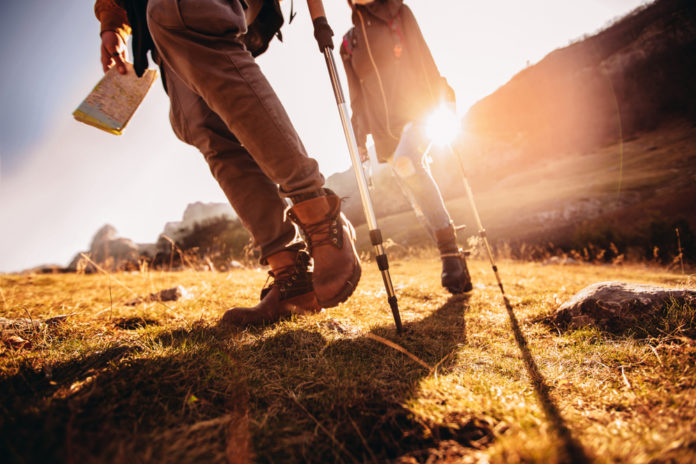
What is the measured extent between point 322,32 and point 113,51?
4.43ft

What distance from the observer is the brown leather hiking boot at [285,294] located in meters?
1.57

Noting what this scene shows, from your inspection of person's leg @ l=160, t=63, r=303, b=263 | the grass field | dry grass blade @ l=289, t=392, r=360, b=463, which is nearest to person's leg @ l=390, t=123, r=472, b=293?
the grass field

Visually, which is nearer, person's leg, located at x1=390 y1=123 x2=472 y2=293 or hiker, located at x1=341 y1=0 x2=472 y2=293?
person's leg, located at x1=390 y1=123 x2=472 y2=293

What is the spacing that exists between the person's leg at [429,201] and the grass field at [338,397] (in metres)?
1.03

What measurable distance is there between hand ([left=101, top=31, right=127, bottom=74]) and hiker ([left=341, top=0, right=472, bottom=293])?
2.07m

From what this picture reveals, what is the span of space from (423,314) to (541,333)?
0.68 meters

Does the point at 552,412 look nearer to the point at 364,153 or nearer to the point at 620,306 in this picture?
the point at 620,306

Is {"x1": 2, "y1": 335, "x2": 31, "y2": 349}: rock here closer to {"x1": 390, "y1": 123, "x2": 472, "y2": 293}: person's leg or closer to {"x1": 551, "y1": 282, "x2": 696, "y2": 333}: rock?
{"x1": 390, "y1": 123, "x2": 472, "y2": 293}: person's leg

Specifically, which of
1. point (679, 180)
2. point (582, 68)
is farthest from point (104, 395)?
point (582, 68)

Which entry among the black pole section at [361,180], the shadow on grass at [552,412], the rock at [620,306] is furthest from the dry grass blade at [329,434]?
the rock at [620,306]

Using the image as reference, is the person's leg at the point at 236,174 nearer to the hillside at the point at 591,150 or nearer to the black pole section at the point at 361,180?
the black pole section at the point at 361,180

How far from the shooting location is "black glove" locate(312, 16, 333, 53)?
5.52 feet

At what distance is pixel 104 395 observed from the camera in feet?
2.27


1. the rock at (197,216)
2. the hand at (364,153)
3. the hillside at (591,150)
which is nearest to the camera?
the hand at (364,153)
